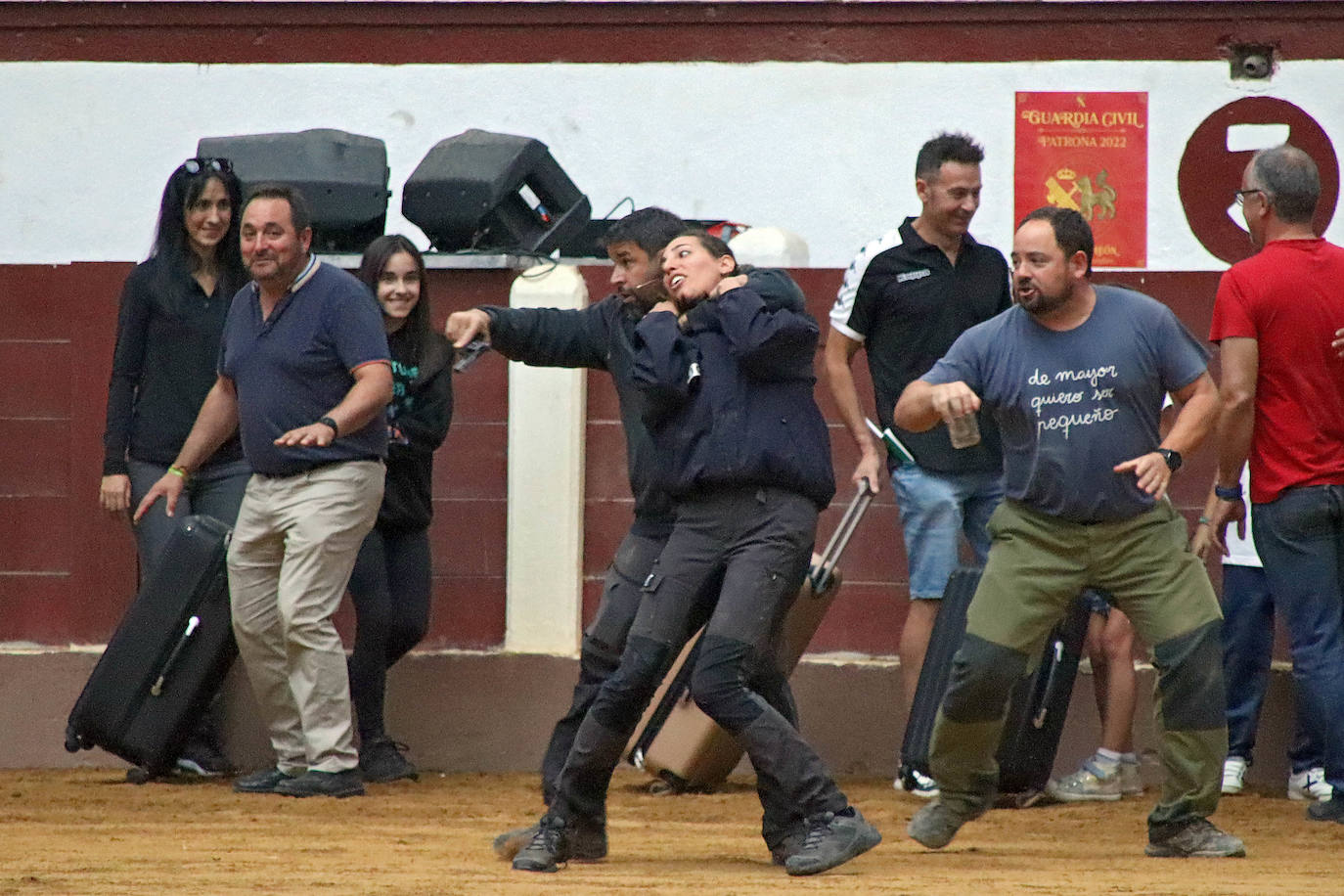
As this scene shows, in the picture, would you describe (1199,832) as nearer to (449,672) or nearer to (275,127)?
(449,672)

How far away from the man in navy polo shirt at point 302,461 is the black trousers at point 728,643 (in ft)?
5.08

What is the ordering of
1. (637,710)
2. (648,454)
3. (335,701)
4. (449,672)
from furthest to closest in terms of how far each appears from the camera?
(449,672) < (335,701) < (648,454) < (637,710)

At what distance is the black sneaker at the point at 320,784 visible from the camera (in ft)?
22.0

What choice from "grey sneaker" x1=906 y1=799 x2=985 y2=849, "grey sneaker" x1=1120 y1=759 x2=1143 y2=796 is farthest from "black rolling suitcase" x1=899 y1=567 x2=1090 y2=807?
"grey sneaker" x1=906 y1=799 x2=985 y2=849

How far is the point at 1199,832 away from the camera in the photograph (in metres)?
5.46

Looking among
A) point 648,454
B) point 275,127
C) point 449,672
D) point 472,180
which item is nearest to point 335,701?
point 449,672

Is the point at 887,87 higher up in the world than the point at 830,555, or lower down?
higher up

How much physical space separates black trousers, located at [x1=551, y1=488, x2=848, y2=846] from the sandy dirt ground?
0.21 m

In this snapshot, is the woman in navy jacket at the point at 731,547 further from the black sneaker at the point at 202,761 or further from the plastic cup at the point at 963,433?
the black sneaker at the point at 202,761

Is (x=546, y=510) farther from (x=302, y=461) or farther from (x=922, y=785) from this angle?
(x=922, y=785)

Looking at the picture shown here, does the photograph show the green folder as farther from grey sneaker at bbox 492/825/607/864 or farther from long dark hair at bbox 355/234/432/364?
grey sneaker at bbox 492/825/607/864

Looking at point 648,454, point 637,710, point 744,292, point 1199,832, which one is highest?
point 744,292

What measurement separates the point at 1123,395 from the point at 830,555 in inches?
66.8

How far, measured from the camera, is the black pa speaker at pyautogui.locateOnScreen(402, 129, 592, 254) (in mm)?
7715
